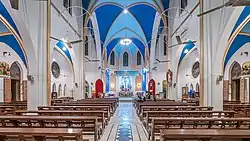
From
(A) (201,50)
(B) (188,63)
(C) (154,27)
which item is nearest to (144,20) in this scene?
(C) (154,27)

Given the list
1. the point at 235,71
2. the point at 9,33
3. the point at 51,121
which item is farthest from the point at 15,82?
the point at 235,71

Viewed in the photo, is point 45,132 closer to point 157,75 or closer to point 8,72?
point 8,72

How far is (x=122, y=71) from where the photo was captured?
35031 mm

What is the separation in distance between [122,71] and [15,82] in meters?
19.0

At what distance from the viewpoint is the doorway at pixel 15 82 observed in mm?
16641

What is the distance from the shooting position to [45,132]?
397 cm

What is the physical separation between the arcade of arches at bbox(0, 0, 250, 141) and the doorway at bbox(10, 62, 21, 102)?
54 millimetres

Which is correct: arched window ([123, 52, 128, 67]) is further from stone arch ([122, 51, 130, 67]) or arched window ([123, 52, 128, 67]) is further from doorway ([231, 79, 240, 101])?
doorway ([231, 79, 240, 101])

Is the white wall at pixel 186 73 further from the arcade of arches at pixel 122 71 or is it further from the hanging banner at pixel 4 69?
the hanging banner at pixel 4 69

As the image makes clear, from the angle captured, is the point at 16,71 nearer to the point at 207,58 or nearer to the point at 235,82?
the point at 207,58

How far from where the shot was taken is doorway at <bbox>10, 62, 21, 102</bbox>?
16641 millimetres

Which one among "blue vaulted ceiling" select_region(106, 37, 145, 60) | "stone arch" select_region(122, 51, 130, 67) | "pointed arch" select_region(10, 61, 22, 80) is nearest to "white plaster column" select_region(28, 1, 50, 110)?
"pointed arch" select_region(10, 61, 22, 80)

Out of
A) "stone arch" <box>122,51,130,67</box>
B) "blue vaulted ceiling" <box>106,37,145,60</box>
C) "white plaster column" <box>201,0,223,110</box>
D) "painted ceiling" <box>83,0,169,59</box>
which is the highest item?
"painted ceiling" <box>83,0,169,59</box>

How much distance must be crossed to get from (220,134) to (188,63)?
16672 mm
